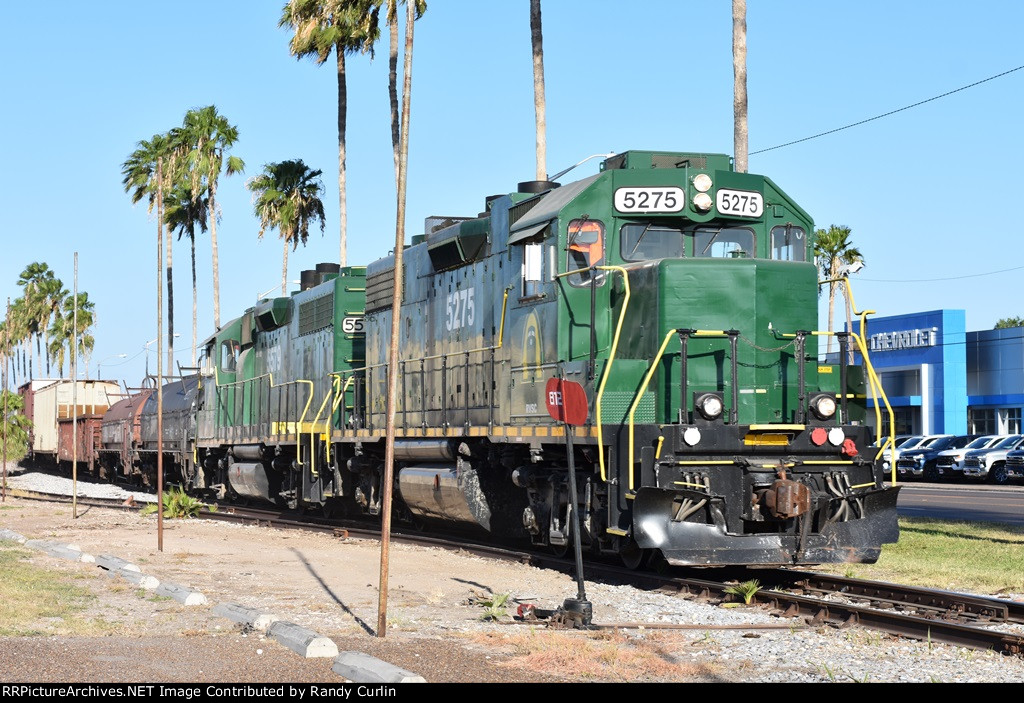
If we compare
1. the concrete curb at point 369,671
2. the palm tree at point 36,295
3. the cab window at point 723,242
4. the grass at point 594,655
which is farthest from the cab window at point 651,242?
the palm tree at point 36,295

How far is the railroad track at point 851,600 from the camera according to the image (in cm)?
992

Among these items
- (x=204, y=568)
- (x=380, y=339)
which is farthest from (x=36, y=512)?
(x=204, y=568)

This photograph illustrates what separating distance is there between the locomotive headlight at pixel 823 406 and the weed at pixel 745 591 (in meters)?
1.92

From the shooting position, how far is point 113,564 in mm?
14844

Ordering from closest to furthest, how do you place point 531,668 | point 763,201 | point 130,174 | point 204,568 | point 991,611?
point 531,668, point 991,611, point 763,201, point 204,568, point 130,174

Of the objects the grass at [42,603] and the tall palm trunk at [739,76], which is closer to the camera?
the grass at [42,603]

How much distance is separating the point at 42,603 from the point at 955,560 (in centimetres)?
1084

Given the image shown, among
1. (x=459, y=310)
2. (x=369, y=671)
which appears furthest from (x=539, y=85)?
(x=369, y=671)

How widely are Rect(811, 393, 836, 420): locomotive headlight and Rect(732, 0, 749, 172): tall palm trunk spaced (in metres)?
8.63

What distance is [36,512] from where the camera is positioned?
2783cm

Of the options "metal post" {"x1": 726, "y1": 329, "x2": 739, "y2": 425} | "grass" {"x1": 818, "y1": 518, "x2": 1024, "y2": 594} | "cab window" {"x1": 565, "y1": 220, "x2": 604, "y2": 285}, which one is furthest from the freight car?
"metal post" {"x1": 726, "y1": 329, "x2": 739, "y2": 425}

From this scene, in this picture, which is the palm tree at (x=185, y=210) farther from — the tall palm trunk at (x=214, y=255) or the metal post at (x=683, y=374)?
the metal post at (x=683, y=374)
